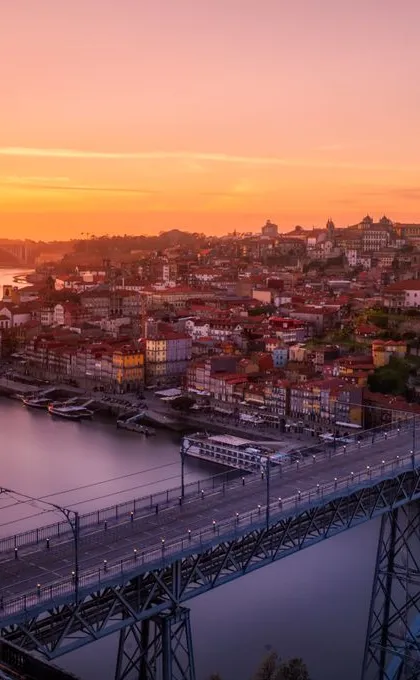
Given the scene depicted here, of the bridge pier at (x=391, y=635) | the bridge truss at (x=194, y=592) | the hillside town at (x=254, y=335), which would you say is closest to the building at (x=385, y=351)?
the hillside town at (x=254, y=335)

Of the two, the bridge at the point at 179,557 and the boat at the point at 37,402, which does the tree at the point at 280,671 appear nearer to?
the bridge at the point at 179,557

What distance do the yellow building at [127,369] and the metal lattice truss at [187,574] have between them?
952cm

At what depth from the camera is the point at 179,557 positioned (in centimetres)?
371

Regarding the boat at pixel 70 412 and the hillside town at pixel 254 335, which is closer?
the hillside town at pixel 254 335

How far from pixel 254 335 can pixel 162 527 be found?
12.0 metres

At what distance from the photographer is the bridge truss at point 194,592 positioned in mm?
3365

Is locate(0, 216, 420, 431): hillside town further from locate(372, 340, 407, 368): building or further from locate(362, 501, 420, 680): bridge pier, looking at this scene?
locate(362, 501, 420, 680): bridge pier

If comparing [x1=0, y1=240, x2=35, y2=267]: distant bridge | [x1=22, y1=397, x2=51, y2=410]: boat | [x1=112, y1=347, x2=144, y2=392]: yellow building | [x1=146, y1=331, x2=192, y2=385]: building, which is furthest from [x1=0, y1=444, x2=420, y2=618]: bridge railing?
[x1=0, y1=240, x2=35, y2=267]: distant bridge

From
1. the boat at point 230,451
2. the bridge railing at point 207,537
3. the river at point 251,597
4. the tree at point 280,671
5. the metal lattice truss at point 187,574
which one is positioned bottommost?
the river at point 251,597

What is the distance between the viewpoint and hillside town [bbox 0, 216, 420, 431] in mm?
12227

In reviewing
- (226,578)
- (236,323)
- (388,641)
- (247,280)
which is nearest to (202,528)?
(226,578)

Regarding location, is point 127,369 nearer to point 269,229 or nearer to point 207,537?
point 207,537

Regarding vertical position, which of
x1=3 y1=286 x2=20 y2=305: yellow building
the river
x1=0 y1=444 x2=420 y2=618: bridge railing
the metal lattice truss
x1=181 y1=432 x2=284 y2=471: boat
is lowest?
the river

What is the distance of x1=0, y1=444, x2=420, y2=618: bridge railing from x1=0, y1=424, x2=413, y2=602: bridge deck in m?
0.03
